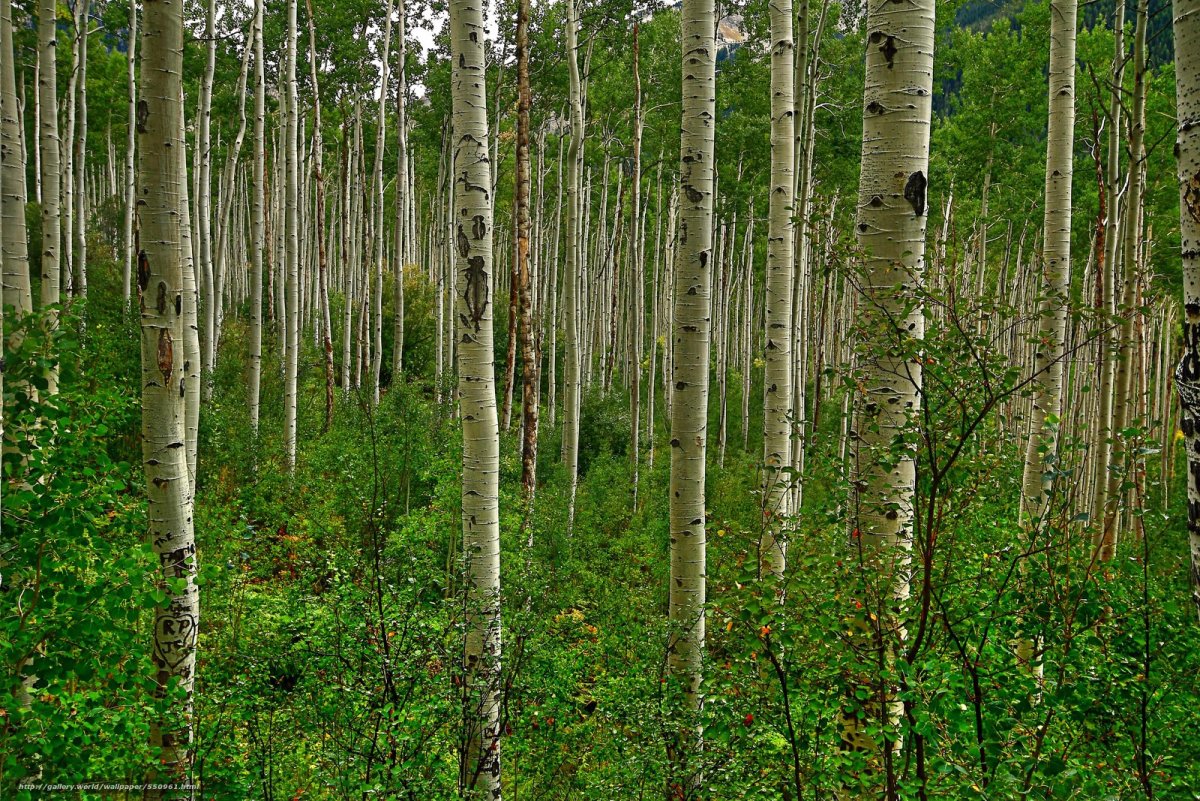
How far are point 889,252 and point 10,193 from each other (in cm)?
509

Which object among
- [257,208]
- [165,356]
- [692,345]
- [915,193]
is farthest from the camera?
[257,208]

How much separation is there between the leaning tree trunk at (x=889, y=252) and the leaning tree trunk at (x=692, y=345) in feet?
4.76

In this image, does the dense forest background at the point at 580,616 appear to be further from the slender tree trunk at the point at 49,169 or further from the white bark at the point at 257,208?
the slender tree trunk at the point at 49,169

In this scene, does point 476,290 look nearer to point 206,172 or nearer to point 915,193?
point 915,193

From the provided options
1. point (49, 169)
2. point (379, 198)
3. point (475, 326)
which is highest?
point (379, 198)

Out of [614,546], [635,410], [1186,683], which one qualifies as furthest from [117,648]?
[635,410]

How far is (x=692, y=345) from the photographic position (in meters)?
3.96

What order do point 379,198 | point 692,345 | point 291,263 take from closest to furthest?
point 692,345 → point 291,263 → point 379,198

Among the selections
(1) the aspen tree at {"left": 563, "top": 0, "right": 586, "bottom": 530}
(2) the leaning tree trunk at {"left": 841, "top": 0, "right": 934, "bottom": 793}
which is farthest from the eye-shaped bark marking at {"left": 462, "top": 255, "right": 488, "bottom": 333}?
(1) the aspen tree at {"left": 563, "top": 0, "right": 586, "bottom": 530}

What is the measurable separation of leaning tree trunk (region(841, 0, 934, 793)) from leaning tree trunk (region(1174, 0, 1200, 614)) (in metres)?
0.93

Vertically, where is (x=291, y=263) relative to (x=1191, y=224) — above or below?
above

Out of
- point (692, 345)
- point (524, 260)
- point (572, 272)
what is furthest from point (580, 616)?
point (572, 272)

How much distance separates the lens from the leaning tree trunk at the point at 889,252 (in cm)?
240

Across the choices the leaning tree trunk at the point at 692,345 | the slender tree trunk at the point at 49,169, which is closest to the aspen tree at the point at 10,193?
the slender tree trunk at the point at 49,169
